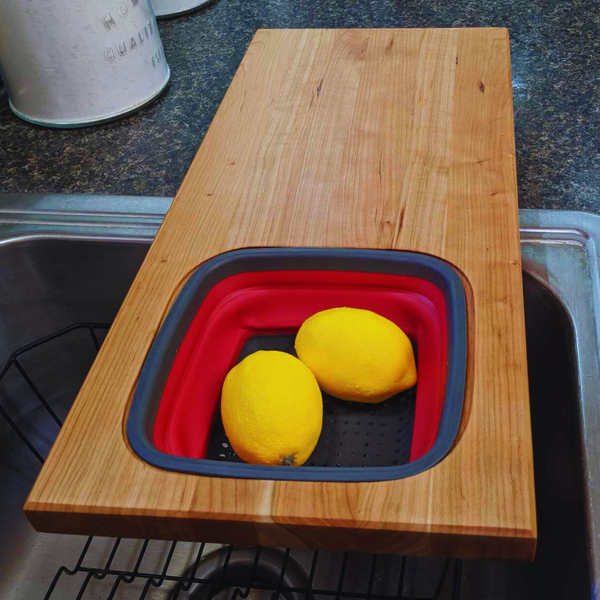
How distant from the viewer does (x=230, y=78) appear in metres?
1.00

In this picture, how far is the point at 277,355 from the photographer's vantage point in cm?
51

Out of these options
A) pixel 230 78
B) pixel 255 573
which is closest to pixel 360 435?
pixel 255 573

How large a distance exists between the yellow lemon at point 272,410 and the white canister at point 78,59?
499 mm

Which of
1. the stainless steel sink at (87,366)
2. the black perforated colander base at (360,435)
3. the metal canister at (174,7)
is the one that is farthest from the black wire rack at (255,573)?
the metal canister at (174,7)

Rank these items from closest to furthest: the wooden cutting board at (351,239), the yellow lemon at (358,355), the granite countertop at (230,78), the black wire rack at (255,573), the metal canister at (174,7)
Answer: the wooden cutting board at (351,239), the yellow lemon at (358,355), the black wire rack at (255,573), the granite countertop at (230,78), the metal canister at (174,7)

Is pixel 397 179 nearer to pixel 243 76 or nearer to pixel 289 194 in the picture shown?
pixel 289 194

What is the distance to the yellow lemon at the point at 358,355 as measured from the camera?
51cm

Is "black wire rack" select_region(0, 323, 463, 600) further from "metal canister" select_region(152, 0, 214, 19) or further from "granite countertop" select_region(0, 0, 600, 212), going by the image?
"metal canister" select_region(152, 0, 214, 19)

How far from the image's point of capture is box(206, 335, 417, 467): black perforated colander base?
52cm

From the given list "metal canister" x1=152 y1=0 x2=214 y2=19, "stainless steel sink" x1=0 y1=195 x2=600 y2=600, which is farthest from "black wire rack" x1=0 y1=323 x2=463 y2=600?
"metal canister" x1=152 y1=0 x2=214 y2=19

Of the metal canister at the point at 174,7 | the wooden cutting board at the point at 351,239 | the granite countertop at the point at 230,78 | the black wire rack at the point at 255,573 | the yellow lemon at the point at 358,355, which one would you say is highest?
the wooden cutting board at the point at 351,239

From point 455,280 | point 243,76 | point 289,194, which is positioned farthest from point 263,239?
point 243,76

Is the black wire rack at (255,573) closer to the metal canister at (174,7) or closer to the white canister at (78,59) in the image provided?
the white canister at (78,59)

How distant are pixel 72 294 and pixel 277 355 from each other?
0.42 metres
